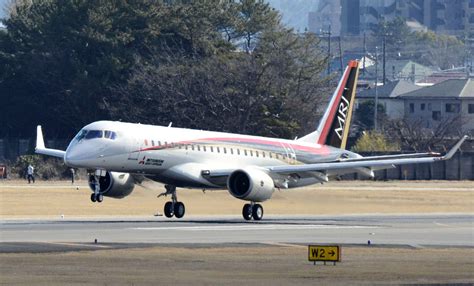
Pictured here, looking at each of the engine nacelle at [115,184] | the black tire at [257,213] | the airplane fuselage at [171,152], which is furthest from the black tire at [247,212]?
the engine nacelle at [115,184]

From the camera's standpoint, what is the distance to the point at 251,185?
184ft

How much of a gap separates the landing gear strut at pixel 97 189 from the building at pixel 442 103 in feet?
342

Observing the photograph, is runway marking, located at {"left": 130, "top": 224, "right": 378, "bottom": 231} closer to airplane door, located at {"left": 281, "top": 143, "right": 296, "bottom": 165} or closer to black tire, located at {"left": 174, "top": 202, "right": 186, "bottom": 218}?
black tire, located at {"left": 174, "top": 202, "right": 186, "bottom": 218}

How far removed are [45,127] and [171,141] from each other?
59.6m

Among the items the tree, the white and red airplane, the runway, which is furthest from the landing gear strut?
the tree

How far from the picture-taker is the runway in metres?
44.1

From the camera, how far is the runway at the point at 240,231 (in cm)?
4412

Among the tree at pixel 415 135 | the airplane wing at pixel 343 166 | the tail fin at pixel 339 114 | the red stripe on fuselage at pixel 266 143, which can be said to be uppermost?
the tree at pixel 415 135

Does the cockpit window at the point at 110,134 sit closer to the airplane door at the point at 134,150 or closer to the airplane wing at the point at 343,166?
the airplane door at the point at 134,150

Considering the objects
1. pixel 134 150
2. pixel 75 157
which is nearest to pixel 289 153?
pixel 134 150

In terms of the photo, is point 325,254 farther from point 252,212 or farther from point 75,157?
point 252,212

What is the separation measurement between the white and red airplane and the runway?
1.39 meters

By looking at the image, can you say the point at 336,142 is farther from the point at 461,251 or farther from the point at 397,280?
the point at 397,280

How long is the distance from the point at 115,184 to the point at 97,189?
2485mm
